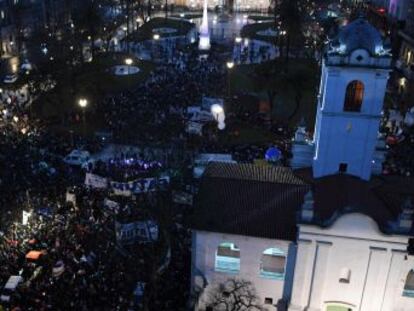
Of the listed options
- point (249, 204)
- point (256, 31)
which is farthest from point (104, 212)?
point (256, 31)

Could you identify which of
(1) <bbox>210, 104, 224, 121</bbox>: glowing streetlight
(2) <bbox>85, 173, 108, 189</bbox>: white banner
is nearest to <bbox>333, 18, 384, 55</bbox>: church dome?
(2) <bbox>85, 173, 108, 189</bbox>: white banner

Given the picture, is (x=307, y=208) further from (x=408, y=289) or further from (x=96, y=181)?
(x=96, y=181)

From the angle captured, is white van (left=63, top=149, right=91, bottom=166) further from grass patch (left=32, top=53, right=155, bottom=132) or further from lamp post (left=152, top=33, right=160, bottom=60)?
lamp post (left=152, top=33, right=160, bottom=60)

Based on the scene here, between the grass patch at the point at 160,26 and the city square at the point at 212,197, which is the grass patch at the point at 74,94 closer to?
the city square at the point at 212,197

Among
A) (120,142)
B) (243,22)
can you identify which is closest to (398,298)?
(120,142)

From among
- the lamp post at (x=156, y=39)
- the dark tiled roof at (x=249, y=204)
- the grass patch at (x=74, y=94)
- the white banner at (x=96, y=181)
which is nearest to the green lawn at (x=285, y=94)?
the grass patch at (x=74, y=94)

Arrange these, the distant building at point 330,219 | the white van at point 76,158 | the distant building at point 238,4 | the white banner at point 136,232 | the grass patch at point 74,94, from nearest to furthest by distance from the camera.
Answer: the distant building at point 330,219 → the white banner at point 136,232 → the white van at point 76,158 → the grass patch at point 74,94 → the distant building at point 238,4
